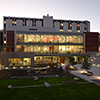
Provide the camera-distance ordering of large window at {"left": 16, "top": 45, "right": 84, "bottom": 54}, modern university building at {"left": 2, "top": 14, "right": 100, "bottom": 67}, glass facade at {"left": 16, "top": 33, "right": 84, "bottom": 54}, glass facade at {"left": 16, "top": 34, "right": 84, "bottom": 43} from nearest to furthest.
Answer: modern university building at {"left": 2, "top": 14, "right": 100, "bottom": 67} < glass facade at {"left": 16, "top": 34, "right": 84, "bottom": 43} < glass facade at {"left": 16, "top": 33, "right": 84, "bottom": 54} < large window at {"left": 16, "top": 45, "right": 84, "bottom": 54}

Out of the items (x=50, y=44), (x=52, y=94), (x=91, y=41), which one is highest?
(x=91, y=41)

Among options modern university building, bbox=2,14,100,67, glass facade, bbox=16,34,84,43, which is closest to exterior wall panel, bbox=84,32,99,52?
modern university building, bbox=2,14,100,67

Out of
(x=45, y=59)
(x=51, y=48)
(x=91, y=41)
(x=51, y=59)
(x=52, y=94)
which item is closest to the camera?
(x=52, y=94)

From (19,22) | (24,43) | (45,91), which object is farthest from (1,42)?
(45,91)

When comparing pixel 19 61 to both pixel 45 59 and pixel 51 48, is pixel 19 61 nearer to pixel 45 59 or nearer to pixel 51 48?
pixel 45 59

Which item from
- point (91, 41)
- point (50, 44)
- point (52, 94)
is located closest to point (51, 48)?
point (50, 44)

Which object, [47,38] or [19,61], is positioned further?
[47,38]

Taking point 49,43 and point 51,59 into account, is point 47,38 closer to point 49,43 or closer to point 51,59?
point 49,43

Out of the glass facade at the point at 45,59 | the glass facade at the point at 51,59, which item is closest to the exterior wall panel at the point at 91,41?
the glass facade at the point at 51,59

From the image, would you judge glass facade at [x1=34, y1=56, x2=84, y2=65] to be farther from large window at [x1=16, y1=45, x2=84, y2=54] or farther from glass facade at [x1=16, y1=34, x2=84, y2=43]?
glass facade at [x1=16, y1=34, x2=84, y2=43]

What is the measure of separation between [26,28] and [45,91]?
5237 cm

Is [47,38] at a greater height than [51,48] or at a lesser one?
greater

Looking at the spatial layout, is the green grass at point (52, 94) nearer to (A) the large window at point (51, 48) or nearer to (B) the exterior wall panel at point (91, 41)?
(A) the large window at point (51, 48)

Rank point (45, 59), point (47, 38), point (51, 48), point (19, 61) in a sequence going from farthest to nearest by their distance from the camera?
point (51, 48)
point (47, 38)
point (45, 59)
point (19, 61)
